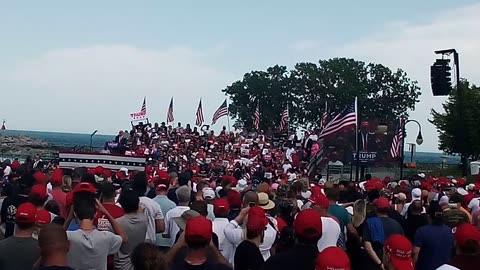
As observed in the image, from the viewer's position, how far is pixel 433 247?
312 inches

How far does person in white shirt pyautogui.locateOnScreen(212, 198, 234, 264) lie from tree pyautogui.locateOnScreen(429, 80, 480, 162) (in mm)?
34202

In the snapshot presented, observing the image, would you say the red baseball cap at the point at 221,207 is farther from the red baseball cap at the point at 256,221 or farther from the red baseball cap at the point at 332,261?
the red baseball cap at the point at 332,261

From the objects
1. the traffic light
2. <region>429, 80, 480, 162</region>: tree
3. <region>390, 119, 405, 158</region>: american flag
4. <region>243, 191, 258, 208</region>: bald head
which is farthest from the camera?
<region>429, 80, 480, 162</region>: tree

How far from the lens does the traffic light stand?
74.7 feet

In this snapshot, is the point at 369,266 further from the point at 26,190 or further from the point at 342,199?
the point at 26,190

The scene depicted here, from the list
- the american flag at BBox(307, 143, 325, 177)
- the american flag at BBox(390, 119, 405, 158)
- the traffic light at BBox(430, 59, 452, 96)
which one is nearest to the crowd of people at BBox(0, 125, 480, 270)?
the traffic light at BBox(430, 59, 452, 96)

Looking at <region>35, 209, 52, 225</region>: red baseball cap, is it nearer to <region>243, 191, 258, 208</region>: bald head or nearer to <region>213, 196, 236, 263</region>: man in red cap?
<region>213, 196, 236, 263</region>: man in red cap

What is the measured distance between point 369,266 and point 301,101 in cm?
6918

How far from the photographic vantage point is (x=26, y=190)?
9.09 metres

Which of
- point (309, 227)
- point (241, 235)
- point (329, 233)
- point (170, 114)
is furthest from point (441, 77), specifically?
point (170, 114)

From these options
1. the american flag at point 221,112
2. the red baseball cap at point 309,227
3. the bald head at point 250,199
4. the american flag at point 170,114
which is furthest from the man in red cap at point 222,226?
the american flag at point 170,114

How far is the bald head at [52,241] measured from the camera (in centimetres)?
488

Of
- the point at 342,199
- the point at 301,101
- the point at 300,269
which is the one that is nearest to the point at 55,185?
the point at 342,199

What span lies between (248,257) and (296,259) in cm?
95
